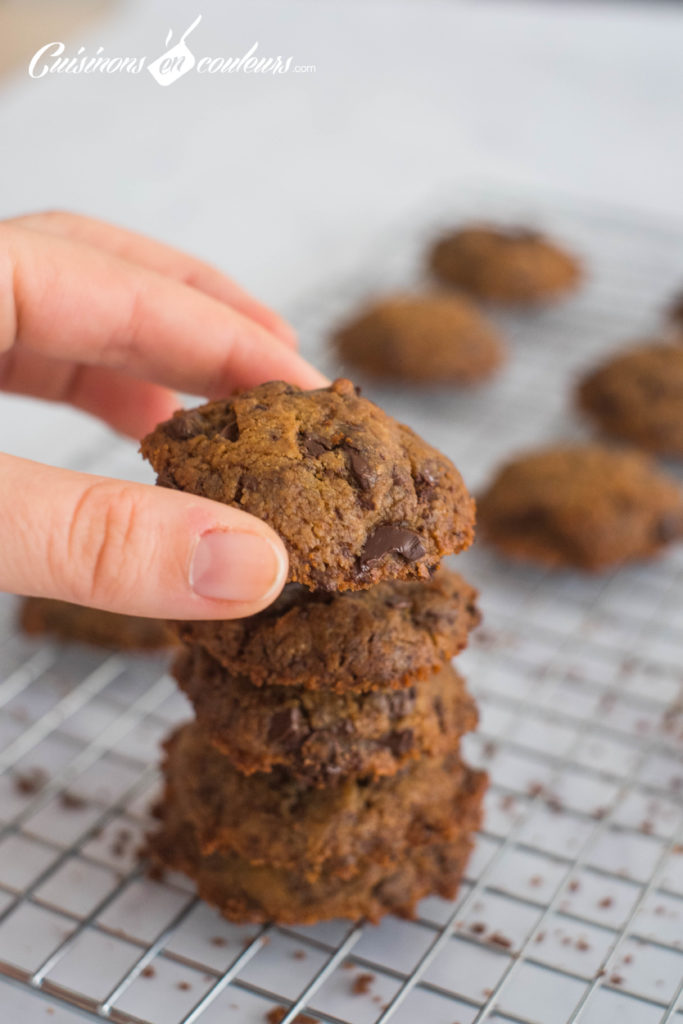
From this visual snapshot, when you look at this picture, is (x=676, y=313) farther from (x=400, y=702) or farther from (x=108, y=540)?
(x=108, y=540)

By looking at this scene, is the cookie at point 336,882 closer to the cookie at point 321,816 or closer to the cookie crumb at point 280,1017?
the cookie at point 321,816

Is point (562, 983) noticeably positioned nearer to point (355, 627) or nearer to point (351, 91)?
point (355, 627)

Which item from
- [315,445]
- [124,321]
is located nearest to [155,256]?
[124,321]

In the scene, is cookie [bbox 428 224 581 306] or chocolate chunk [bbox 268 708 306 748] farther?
cookie [bbox 428 224 581 306]

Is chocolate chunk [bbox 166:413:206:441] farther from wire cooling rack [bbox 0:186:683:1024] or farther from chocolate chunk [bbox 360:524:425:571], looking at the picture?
wire cooling rack [bbox 0:186:683:1024]

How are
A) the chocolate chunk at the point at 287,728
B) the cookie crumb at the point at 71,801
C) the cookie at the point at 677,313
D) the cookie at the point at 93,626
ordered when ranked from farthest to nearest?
the cookie at the point at 677,313, the cookie at the point at 93,626, the cookie crumb at the point at 71,801, the chocolate chunk at the point at 287,728

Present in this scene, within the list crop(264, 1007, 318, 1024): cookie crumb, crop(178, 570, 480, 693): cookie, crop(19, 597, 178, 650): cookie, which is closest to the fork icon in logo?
crop(19, 597, 178, 650): cookie

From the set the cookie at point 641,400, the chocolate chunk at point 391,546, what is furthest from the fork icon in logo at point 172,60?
the chocolate chunk at point 391,546
